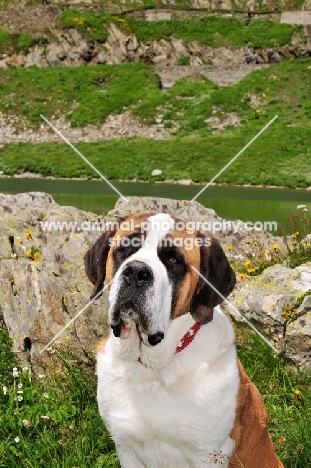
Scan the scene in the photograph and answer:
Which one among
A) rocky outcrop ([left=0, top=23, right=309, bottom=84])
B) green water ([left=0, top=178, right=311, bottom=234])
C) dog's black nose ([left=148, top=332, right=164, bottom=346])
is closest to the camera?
dog's black nose ([left=148, top=332, right=164, bottom=346])

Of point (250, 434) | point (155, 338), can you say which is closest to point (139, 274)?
point (155, 338)

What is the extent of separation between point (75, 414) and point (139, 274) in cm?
233

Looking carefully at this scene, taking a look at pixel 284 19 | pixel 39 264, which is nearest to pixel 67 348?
pixel 39 264

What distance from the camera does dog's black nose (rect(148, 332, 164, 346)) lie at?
12.1ft

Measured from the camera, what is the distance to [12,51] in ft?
200

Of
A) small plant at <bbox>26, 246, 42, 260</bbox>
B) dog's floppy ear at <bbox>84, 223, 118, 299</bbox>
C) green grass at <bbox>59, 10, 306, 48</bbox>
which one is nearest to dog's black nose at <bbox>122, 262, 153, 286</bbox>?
dog's floppy ear at <bbox>84, 223, 118, 299</bbox>

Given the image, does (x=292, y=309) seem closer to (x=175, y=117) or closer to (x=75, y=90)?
(x=175, y=117)

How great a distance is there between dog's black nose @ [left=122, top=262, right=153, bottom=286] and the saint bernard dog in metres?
0.10

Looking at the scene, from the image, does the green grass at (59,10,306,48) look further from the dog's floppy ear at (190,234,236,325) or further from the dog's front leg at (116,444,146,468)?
the dog's front leg at (116,444,146,468)

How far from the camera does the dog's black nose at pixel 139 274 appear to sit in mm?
3547

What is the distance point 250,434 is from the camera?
4.11 meters

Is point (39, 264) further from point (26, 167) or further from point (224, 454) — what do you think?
point (26, 167)

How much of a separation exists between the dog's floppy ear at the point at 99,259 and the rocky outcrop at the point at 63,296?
1689mm

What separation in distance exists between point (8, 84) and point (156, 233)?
172 ft
